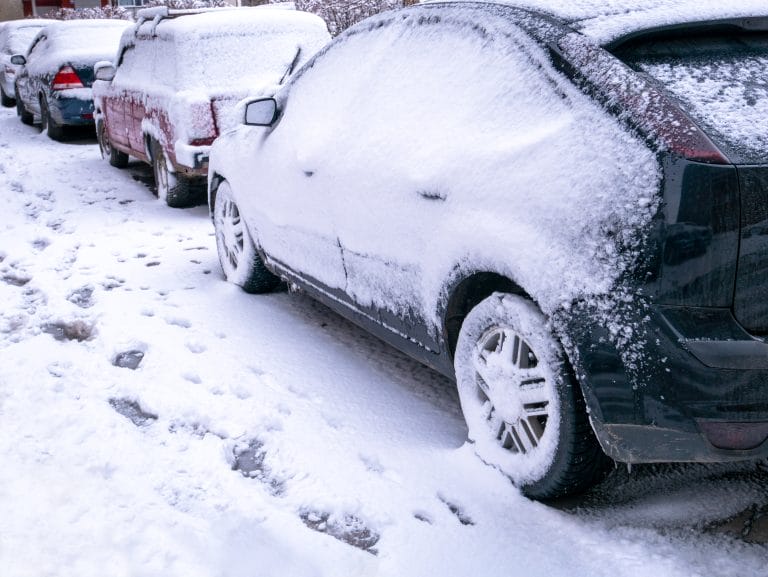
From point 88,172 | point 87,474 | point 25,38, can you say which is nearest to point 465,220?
point 87,474

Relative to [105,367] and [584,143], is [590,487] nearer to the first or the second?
[584,143]

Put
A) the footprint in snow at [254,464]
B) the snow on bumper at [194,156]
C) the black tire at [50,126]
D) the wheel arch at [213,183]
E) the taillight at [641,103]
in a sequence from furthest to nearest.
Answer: the black tire at [50,126], the snow on bumper at [194,156], the wheel arch at [213,183], the footprint in snow at [254,464], the taillight at [641,103]

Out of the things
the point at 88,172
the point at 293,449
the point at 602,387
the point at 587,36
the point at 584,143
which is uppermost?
the point at 587,36

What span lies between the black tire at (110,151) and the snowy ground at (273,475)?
228 inches

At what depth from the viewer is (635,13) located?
287cm

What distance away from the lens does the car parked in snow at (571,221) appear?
233 cm

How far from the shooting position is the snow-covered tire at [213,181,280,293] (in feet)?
17.5

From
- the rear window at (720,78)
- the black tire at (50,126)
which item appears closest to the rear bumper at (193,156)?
the rear window at (720,78)

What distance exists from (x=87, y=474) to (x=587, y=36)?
238cm

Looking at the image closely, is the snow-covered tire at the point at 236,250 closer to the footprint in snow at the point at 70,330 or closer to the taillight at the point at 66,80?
the footprint in snow at the point at 70,330

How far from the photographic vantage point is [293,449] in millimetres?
3381

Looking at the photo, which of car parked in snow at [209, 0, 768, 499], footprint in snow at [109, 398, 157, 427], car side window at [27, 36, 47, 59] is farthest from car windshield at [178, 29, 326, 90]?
car side window at [27, 36, 47, 59]

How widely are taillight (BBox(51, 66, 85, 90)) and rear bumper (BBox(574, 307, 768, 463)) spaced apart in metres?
11.5

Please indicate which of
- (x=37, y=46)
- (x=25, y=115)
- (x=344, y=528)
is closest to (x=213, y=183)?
(x=344, y=528)
